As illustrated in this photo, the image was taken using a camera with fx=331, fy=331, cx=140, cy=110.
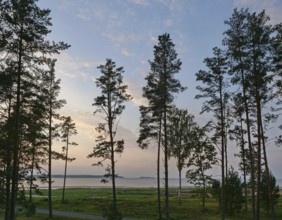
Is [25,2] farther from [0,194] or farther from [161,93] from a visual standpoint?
[161,93]

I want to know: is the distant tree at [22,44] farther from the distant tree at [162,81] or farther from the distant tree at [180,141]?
the distant tree at [180,141]

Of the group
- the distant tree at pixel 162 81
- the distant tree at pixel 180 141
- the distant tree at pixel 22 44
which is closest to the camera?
the distant tree at pixel 22 44

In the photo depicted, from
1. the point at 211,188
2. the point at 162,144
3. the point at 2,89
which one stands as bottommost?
the point at 211,188

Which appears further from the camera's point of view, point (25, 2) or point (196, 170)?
point (196, 170)

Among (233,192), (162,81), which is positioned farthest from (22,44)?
(233,192)

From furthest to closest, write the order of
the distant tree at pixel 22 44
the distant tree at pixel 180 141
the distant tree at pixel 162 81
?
the distant tree at pixel 180 141 < the distant tree at pixel 162 81 < the distant tree at pixel 22 44

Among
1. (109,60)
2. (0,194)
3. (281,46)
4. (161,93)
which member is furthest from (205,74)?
(0,194)

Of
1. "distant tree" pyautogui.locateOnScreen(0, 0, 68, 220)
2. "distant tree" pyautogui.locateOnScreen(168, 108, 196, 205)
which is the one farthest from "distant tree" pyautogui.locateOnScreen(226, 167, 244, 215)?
"distant tree" pyautogui.locateOnScreen(0, 0, 68, 220)

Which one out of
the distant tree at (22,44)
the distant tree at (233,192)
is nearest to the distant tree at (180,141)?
the distant tree at (233,192)

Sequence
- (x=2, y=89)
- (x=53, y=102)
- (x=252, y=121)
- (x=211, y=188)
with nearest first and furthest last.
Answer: (x=2, y=89) → (x=252, y=121) → (x=53, y=102) → (x=211, y=188)

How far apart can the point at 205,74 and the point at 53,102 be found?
16.3 meters

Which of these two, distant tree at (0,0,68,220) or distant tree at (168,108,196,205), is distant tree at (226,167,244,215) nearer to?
distant tree at (168,108,196,205)

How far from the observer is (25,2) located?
18.8m

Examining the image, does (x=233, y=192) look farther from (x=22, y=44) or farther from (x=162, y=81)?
(x=22, y=44)
